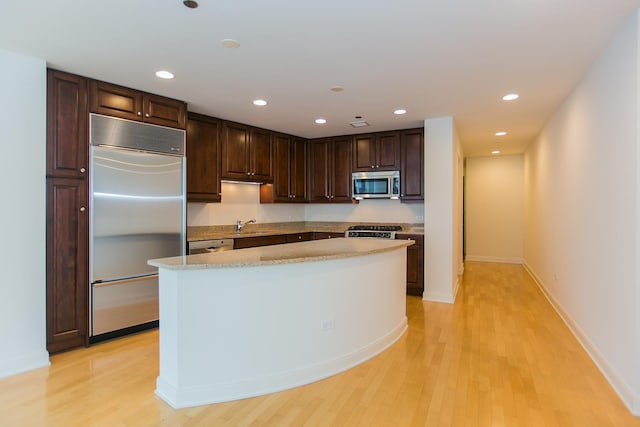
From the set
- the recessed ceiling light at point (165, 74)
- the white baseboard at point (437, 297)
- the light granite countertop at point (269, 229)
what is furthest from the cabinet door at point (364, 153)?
the recessed ceiling light at point (165, 74)

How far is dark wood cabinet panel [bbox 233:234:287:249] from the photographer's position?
4848 mm

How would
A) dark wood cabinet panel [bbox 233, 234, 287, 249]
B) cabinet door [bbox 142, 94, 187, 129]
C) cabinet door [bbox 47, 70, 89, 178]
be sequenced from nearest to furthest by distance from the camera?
cabinet door [bbox 47, 70, 89, 178] < cabinet door [bbox 142, 94, 187, 129] < dark wood cabinet panel [bbox 233, 234, 287, 249]

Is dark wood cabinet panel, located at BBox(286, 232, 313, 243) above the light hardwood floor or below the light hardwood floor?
above

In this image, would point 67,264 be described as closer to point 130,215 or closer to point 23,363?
point 130,215

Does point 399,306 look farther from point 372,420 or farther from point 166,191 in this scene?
point 166,191

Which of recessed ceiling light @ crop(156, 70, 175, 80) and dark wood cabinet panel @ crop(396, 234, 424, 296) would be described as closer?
recessed ceiling light @ crop(156, 70, 175, 80)

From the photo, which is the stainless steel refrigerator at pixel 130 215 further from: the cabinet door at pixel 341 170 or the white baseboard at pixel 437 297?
the white baseboard at pixel 437 297

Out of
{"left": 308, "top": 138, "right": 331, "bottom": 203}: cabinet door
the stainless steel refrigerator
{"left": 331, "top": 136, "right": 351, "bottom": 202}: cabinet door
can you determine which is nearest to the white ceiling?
the stainless steel refrigerator

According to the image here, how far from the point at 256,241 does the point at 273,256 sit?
8.26 ft

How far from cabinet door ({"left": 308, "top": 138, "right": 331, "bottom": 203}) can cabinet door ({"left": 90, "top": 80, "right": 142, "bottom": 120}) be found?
316cm

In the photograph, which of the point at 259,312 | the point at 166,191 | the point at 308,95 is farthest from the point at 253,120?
the point at 259,312

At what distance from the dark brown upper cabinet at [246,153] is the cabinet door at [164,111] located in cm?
89

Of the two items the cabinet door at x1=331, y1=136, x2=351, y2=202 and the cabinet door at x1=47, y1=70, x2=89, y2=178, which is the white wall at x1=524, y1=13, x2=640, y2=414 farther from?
the cabinet door at x1=47, y1=70, x2=89, y2=178

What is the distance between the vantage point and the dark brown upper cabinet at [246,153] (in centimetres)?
498
